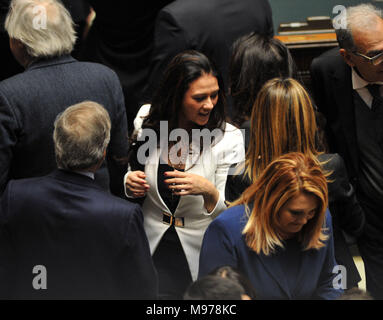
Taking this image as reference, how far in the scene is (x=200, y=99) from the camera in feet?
8.61

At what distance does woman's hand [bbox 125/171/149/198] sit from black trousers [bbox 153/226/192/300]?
0.20 metres

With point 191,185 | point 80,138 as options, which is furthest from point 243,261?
point 80,138

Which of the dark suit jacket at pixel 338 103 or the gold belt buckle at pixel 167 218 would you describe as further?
the dark suit jacket at pixel 338 103

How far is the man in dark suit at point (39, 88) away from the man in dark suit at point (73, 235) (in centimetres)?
40

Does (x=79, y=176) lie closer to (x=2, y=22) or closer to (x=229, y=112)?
(x=229, y=112)

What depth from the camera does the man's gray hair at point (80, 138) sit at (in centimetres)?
217

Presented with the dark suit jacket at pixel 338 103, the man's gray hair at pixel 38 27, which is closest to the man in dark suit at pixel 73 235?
the man's gray hair at pixel 38 27

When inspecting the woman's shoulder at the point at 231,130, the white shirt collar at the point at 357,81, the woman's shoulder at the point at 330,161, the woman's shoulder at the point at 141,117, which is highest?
the white shirt collar at the point at 357,81

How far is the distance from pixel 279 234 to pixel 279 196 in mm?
157

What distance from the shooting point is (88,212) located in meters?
2.12

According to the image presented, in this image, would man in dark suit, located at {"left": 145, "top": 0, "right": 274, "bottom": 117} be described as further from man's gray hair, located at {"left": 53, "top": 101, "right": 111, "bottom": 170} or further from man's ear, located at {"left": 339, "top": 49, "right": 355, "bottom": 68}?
man's gray hair, located at {"left": 53, "top": 101, "right": 111, "bottom": 170}

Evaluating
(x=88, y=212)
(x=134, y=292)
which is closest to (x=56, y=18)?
(x=88, y=212)

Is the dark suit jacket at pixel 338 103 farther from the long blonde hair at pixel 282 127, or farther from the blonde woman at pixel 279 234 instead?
the blonde woman at pixel 279 234

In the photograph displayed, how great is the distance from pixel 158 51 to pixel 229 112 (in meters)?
0.44
